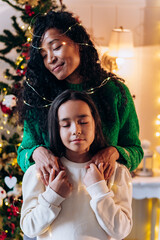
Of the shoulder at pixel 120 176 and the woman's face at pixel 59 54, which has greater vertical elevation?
the woman's face at pixel 59 54

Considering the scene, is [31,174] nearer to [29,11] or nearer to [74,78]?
[74,78]

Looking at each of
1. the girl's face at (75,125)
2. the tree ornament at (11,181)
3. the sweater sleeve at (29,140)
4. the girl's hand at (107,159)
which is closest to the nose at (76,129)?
the girl's face at (75,125)

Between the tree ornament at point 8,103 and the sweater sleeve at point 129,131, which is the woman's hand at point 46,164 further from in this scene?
the tree ornament at point 8,103

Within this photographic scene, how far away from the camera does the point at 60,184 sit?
1003 mm

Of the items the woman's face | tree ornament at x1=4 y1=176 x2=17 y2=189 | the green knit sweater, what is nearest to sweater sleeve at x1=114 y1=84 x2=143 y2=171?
the green knit sweater

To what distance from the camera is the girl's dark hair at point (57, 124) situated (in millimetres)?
1033

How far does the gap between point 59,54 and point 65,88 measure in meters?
0.13

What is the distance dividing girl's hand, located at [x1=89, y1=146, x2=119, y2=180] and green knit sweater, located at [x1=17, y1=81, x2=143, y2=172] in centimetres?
5

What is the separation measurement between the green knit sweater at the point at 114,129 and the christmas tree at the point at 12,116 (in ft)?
2.99

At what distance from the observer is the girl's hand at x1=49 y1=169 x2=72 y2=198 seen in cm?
100

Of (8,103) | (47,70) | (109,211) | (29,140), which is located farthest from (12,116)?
(109,211)

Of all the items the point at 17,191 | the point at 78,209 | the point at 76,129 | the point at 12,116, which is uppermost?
the point at 76,129

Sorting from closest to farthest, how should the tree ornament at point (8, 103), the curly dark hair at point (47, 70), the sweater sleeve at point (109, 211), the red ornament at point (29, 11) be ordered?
the sweater sleeve at point (109, 211)
the curly dark hair at point (47, 70)
the red ornament at point (29, 11)
the tree ornament at point (8, 103)

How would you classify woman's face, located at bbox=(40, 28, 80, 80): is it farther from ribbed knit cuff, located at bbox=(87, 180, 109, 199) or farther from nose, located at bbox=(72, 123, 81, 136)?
ribbed knit cuff, located at bbox=(87, 180, 109, 199)
